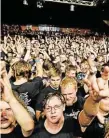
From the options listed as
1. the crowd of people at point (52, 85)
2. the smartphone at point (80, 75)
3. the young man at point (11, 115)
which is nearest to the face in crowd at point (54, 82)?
the crowd of people at point (52, 85)

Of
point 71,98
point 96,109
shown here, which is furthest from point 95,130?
point 71,98

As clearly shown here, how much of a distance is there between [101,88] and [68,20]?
19.3 inches

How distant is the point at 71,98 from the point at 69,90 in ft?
0.17

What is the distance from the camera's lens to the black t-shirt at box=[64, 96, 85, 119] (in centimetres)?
213

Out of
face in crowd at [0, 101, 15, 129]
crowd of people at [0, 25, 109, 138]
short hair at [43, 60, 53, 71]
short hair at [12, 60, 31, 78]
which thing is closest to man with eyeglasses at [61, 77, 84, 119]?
crowd of people at [0, 25, 109, 138]

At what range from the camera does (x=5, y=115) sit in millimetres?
1971

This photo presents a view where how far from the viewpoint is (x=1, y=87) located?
1.95m

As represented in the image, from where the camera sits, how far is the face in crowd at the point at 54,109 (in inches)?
81.3

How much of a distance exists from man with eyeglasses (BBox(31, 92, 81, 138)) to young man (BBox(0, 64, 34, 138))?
3.8 inches

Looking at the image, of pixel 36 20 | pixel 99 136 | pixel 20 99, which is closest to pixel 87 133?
pixel 99 136

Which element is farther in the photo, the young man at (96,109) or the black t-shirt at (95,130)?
the black t-shirt at (95,130)

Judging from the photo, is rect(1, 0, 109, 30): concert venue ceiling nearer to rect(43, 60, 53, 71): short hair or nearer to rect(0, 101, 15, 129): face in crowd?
rect(43, 60, 53, 71): short hair

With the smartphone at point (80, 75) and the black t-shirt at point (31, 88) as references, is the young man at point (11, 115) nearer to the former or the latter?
the black t-shirt at point (31, 88)

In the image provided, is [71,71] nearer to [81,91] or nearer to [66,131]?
[81,91]
